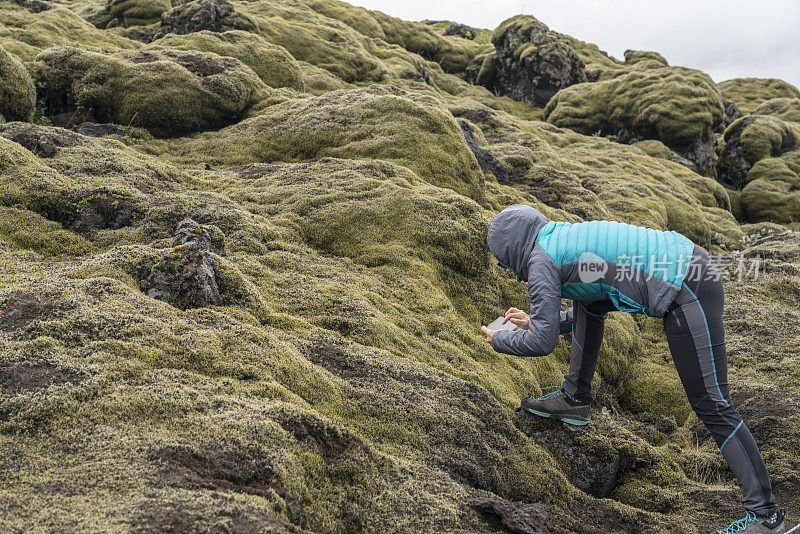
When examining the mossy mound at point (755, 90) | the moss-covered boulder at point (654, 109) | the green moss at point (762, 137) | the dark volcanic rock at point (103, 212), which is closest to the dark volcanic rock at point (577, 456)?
the dark volcanic rock at point (103, 212)

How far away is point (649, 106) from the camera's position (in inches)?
1751

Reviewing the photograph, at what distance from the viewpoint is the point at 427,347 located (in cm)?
886

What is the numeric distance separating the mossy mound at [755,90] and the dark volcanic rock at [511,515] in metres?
86.0

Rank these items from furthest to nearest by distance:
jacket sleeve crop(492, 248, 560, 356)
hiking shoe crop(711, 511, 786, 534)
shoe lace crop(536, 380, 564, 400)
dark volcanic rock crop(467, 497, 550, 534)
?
1. shoe lace crop(536, 380, 564, 400)
2. jacket sleeve crop(492, 248, 560, 356)
3. hiking shoe crop(711, 511, 786, 534)
4. dark volcanic rock crop(467, 497, 550, 534)

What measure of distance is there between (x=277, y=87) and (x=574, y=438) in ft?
73.0

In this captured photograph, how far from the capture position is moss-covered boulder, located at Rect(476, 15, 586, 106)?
176 ft

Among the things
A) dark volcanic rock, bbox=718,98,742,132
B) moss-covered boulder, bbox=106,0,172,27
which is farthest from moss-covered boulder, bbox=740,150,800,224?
moss-covered boulder, bbox=106,0,172,27

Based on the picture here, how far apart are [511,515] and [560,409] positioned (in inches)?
106

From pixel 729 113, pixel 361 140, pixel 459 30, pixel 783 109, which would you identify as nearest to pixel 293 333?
pixel 361 140

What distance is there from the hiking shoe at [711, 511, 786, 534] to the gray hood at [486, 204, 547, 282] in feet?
12.5

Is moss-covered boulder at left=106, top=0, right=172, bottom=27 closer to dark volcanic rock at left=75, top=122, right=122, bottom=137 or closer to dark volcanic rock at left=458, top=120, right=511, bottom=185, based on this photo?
dark volcanic rock at left=75, top=122, right=122, bottom=137

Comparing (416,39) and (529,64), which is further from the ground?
(416,39)

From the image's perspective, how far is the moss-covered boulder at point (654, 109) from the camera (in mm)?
43469

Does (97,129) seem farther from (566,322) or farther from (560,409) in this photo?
(560,409)
